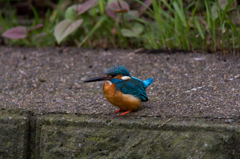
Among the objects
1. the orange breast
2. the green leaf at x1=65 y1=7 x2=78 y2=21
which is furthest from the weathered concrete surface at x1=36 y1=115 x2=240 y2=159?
the green leaf at x1=65 y1=7 x2=78 y2=21

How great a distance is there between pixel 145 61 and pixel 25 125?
153 centimetres

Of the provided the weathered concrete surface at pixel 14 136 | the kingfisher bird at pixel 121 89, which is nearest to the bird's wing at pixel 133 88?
the kingfisher bird at pixel 121 89

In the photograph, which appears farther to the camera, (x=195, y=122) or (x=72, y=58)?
(x=72, y=58)

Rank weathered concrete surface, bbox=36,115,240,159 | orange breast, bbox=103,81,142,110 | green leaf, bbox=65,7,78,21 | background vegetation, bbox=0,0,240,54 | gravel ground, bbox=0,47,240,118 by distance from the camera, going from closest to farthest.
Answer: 1. weathered concrete surface, bbox=36,115,240,159
2. orange breast, bbox=103,81,142,110
3. gravel ground, bbox=0,47,240,118
4. background vegetation, bbox=0,0,240,54
5. green leaf, bbox=65,7,78,21

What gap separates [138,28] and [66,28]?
826 mm

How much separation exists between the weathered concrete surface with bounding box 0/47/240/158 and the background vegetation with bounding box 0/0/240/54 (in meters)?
0.36

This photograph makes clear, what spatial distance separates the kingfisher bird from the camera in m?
2.18

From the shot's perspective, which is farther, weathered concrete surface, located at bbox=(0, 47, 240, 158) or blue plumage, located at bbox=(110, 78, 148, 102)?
blue plumage, located at bbox=(110, 78, 148, 102)

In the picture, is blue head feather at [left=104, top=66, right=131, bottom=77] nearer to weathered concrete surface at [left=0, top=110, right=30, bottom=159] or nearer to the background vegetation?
weathered concrete surface at [left=0, top=110, right=30, bottom=159]

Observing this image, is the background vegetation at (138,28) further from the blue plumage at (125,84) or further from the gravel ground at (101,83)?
the blue plumage at (125,84)

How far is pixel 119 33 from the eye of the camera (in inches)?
147

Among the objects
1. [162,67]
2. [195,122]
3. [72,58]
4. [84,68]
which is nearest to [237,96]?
[195,122]

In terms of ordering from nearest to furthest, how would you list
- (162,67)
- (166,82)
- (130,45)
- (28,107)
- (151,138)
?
(151,138) < (28,107) < (166,82) < (162,67) < (130,45)

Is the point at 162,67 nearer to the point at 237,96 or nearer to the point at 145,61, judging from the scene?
the point at 145,61
